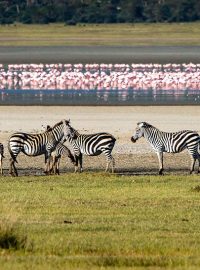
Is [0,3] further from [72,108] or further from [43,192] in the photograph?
[43,192]

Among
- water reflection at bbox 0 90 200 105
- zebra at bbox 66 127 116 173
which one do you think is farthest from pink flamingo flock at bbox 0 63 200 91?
zebra at bbox 66 127 116 173

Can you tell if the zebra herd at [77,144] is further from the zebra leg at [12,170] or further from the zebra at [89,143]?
the zebra leg at [12,170]

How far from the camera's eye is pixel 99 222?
13195 mm

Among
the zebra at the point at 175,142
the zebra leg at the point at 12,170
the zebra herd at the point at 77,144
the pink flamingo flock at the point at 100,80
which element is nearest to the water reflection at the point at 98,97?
the pink flamingo flock at the point at 100,80

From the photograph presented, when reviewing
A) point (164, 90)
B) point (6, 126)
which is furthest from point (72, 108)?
point (164, 90)

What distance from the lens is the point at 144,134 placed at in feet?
71.3

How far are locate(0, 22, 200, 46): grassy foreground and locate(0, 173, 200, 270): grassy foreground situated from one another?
44.7 meters

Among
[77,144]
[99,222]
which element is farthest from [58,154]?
[99,222]

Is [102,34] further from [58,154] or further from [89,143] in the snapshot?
[58,154]

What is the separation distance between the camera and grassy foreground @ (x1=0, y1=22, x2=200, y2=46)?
6359 cm

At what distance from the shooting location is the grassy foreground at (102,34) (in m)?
63.6

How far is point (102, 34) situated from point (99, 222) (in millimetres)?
56374

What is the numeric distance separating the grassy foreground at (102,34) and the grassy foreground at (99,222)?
44.7 m

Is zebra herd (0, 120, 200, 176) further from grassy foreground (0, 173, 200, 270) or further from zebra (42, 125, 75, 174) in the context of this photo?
grassy foreground (0, 173, 200, 270)
